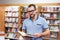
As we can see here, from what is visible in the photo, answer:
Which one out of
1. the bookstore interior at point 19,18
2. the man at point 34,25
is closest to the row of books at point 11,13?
the bookstore interior at point 19,18

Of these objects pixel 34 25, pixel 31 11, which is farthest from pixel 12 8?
pixel 34 25

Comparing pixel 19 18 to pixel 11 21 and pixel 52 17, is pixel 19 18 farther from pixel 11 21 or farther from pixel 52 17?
pixel 52 17

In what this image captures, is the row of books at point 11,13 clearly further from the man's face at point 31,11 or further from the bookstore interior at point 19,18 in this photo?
the man's face at point 31,11

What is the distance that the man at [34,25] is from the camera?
1988mm

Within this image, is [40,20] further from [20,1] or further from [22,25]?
[20,1]

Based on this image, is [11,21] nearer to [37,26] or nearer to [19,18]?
[19,18]

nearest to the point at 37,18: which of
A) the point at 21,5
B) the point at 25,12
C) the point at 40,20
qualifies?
the point at 40,20

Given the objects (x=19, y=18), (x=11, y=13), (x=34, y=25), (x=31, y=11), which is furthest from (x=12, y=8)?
(x=34, y=25)

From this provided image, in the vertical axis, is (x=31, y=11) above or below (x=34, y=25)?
above

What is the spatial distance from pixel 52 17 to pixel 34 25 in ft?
1.03

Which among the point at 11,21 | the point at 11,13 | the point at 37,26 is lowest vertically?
the point at 37,26

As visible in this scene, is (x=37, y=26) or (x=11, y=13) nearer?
(x=37, y=26)

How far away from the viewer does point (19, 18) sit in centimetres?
208

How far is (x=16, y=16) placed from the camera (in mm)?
2113
